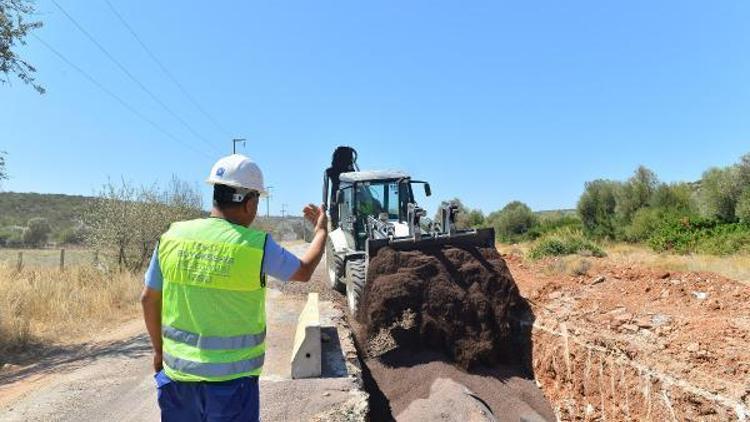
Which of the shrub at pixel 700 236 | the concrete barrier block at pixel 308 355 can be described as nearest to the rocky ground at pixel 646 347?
the concrete barrier block at pixel 308 355

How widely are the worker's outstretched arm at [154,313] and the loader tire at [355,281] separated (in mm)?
6243

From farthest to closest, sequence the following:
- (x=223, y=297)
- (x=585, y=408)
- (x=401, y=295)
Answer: (x=401, y=295) < (x=585, y=408) < (x=223, y=297)

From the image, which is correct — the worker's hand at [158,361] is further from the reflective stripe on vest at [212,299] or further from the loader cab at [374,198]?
the loader cab at [374,198]

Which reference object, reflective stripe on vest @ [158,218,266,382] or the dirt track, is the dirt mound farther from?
reflective stripe on vest @ [158,218,266,382]

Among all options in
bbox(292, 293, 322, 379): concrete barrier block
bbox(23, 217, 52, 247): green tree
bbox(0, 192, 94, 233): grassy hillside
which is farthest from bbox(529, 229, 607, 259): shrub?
bbox(0, 192, 94, 233): grassy hillside

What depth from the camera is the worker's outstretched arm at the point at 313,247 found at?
3.04m

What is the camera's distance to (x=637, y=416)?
268 inches

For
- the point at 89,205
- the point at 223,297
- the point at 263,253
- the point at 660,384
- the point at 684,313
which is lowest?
the point at 660,384

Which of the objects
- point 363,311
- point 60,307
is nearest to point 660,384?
point 363,311

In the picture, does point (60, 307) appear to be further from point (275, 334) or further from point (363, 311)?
point (363, 311)

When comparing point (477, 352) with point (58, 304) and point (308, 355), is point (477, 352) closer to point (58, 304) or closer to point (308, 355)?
point (308, 355)

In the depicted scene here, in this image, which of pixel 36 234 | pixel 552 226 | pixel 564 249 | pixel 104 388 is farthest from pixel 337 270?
pixel 36 234

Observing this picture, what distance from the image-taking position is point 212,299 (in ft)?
9.45

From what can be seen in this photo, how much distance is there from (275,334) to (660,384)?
5793 millimetres
